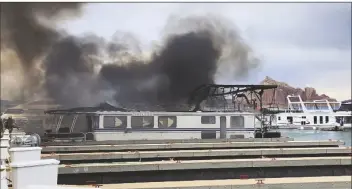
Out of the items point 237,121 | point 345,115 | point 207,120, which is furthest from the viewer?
point 345,115

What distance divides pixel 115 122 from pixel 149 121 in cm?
88

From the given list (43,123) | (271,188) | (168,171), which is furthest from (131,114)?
(271,188)

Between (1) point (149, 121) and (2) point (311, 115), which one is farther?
(2) point (311, 115)

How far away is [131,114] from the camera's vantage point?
1253 centimetres

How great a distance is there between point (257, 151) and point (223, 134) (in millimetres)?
5771

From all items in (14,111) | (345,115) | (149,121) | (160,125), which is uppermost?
(345,115)

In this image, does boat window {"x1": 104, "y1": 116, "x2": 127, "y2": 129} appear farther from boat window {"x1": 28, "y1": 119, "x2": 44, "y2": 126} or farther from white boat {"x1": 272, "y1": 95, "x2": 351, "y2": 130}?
white boat {"x1": 272, "y1": 95, "x2": 351, "y2": 130}

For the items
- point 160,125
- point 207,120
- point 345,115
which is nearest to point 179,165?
point 160,125

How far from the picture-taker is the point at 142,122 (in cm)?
1249

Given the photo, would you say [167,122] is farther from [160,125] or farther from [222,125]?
[222,125]

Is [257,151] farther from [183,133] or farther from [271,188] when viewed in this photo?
[183,133]

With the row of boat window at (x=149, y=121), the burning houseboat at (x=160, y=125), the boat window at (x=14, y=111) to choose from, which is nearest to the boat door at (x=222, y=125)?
the burning houseboat at (x=160, y=125)

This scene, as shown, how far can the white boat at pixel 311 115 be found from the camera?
2103 cm

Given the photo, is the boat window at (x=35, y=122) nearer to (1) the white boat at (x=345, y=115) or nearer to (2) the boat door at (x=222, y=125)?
(2) the boat door at (x=222, y=125)
